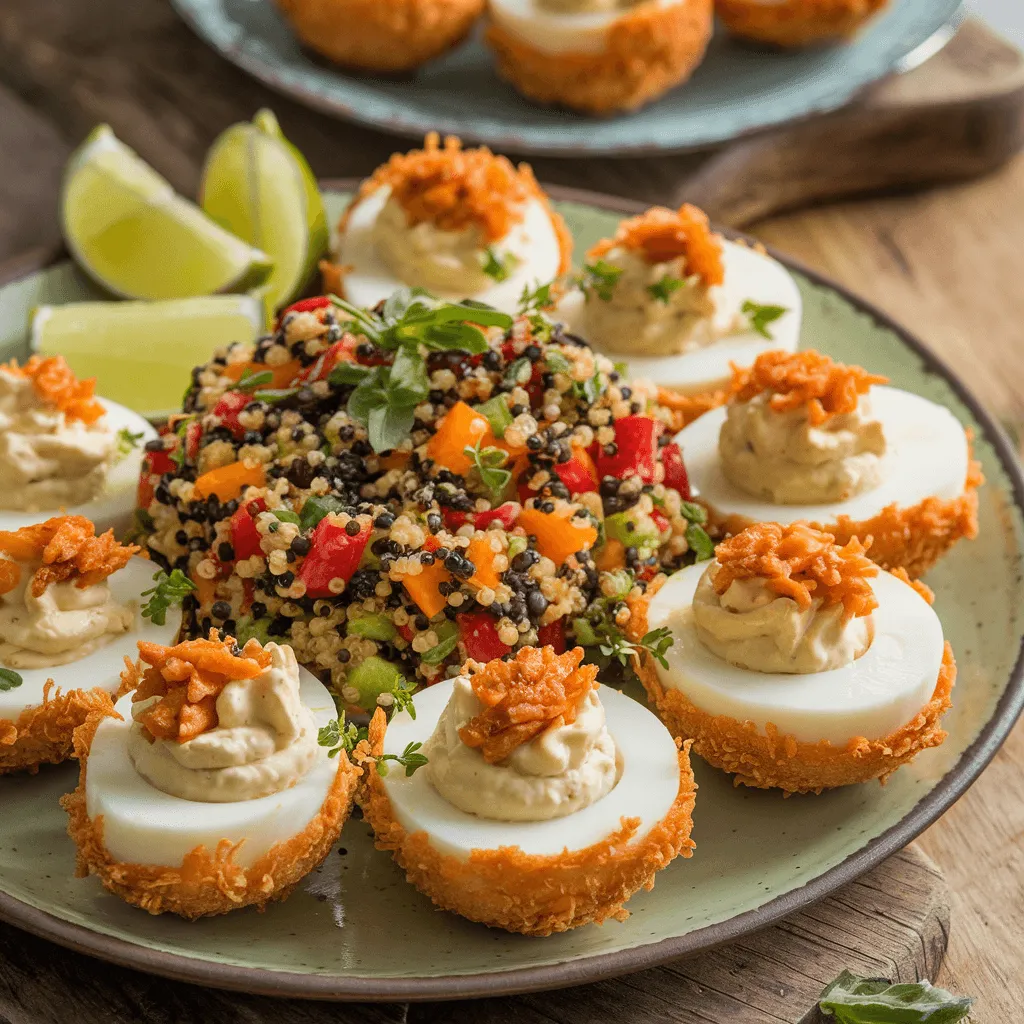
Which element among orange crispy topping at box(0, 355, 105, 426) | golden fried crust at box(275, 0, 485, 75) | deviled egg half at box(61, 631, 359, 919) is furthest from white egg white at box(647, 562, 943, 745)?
golden fried crust at box(275, 0, 485, 75)

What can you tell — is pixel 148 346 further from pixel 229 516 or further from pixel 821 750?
pixel 821 750

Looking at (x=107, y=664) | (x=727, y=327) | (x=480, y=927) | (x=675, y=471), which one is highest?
(x=727, y=327)

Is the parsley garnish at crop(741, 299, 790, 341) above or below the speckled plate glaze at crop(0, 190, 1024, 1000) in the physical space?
above

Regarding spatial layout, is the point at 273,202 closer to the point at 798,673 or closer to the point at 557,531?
the point at 557,531

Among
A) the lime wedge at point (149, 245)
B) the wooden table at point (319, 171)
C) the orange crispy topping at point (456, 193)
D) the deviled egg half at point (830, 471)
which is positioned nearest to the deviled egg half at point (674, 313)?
the orange crispy topping at point (456, 193)

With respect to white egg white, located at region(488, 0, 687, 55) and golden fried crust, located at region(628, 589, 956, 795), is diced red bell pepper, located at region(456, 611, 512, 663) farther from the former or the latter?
white egg white, located at region(488, 0, 687, 55)

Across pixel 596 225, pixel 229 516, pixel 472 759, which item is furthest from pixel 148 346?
pixel 472 759

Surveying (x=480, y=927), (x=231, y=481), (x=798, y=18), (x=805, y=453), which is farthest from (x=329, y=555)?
(x=798, y=18)
